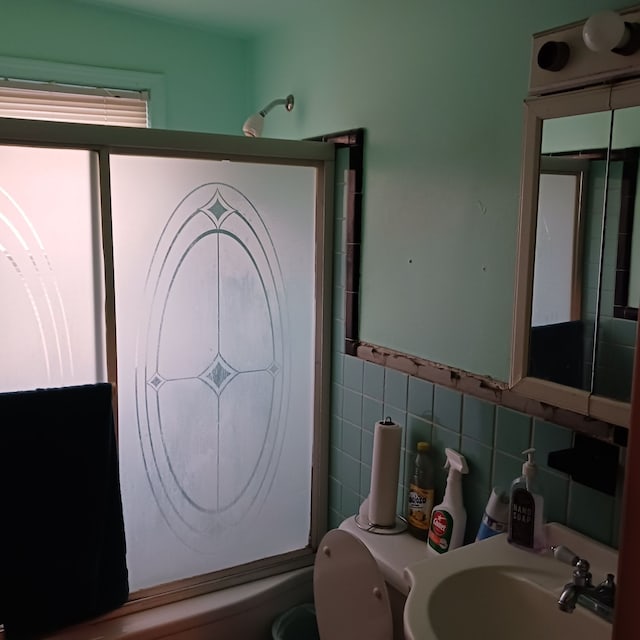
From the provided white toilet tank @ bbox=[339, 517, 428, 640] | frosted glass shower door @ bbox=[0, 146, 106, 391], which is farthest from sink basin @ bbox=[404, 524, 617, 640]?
frosted glass shower door @ bbox=[0, 146, 106, 391]

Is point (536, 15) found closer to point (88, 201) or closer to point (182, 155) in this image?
point (182, 155)

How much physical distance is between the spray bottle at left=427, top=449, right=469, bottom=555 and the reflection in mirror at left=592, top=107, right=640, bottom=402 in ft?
1.55

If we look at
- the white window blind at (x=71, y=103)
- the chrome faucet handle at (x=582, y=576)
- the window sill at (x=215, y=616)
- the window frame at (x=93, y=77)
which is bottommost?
the window sill at (x=215, y=616)

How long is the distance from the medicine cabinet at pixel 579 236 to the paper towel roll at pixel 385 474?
465 mm

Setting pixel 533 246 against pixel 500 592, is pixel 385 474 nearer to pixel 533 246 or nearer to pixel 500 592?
pixel 500 592

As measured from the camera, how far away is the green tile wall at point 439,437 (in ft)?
4.65

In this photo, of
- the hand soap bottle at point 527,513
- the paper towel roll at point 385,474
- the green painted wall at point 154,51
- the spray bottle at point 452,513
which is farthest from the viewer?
the green painted wall at point 154,51

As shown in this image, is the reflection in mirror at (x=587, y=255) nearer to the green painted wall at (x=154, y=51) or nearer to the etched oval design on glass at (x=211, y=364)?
the etched oval design on glass at (x=211, y=364)

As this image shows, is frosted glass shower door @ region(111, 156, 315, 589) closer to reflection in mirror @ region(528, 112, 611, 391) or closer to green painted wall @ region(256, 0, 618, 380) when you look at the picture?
green painted wall @ region(256, 0, 618, 380)

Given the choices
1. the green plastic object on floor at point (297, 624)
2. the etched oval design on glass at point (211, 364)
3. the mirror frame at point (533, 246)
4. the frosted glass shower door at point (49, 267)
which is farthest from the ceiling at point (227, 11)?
the green plastic object on floor at point (297, 624)

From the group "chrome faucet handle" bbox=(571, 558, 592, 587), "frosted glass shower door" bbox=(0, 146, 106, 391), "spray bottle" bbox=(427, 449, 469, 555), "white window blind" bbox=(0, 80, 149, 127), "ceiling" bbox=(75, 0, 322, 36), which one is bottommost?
"spray bottle" bbox=(427, 449, 469, 555)

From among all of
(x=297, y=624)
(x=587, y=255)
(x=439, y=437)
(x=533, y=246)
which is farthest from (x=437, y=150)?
(x=297, y=624)

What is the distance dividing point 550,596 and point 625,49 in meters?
1.03

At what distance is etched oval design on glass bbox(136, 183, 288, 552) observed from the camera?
6.30 feet
